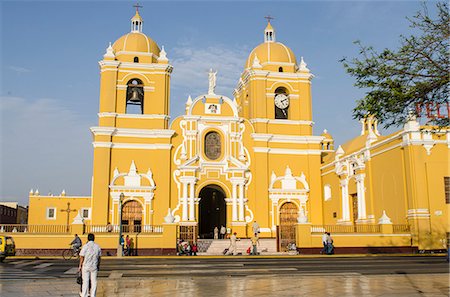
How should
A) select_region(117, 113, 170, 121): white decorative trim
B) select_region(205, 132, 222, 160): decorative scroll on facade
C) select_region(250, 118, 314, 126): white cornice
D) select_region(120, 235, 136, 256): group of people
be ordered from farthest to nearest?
select_region(250, 118, 314, 126): white cornice < select_region(205, 132, 222, 160): decorative scroll on facade < select_region(117, 113, 170, 121): white decorative trim < select_region(120, 235, 136, 256): group of people

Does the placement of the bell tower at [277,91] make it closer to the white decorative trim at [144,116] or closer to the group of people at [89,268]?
the white decorative trim at [144,116]

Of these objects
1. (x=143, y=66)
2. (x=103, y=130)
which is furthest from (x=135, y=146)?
(x=143, y=66)

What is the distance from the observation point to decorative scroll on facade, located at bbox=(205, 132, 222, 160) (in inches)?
1435

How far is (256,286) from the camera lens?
12602 mm

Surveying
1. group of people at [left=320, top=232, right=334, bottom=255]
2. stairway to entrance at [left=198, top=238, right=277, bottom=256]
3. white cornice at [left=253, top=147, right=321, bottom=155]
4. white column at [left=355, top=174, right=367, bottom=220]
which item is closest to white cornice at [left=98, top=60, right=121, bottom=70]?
white cornice at [left=253, top=147, right=321, bottom=155]

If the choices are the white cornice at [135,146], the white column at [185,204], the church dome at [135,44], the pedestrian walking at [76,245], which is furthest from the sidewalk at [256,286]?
the church dome at [135,44]

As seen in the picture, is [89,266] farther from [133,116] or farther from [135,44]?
[135,44]

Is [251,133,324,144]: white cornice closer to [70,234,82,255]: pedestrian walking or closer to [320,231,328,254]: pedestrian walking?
[320,231,328,254]: pedestrian walking

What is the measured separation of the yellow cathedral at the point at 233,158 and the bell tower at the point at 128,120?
71mm

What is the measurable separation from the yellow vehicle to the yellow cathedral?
546 centimetres

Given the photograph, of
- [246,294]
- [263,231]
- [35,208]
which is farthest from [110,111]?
[246,294]

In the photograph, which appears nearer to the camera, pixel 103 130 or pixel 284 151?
pixel 103 130

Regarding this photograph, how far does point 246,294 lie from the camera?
36.9 ft

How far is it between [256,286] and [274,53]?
29.3 meters
